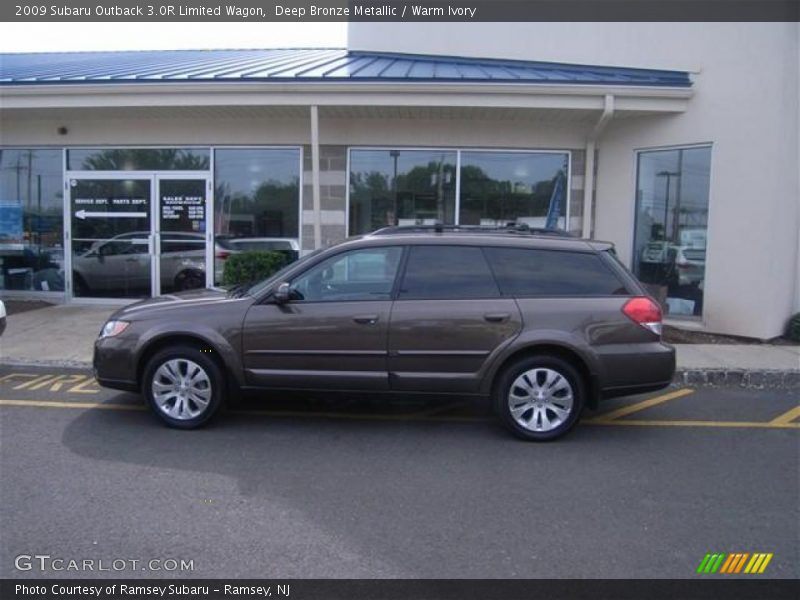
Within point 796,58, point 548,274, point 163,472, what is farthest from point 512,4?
point 163,472

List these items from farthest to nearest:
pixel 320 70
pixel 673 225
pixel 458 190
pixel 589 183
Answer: pixel 458 190 < pixel 589 183 < pixel 320 70 < pixel 673 225

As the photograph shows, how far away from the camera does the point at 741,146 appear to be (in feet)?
28.7

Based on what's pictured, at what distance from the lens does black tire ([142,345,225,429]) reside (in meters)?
5.17

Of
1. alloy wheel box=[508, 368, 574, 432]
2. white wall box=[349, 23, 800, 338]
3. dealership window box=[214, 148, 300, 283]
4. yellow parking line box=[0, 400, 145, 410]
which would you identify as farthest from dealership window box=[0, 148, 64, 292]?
white wall box=[349, 23, 800, 338]

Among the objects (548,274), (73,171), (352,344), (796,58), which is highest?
(796,58)

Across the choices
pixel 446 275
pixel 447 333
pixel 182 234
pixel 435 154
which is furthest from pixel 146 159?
pixel 447 333

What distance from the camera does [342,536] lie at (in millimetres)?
3531

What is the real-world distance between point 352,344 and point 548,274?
1.70 metres

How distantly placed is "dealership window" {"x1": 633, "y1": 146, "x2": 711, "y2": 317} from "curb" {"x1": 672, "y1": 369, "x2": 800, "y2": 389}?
8.06 ft

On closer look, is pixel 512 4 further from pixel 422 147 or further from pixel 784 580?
pixel 784 580

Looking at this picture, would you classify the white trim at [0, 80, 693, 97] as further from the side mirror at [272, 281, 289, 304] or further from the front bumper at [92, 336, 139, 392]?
the front bumper at [92, 336, 139, 392]
